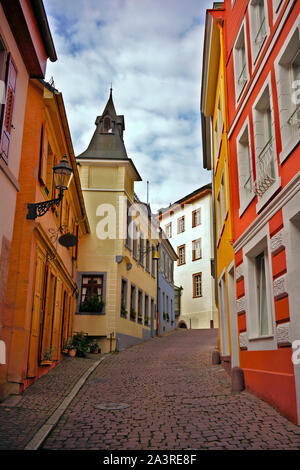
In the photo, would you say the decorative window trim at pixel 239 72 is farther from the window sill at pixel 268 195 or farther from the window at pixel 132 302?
the window at pixel 132 302

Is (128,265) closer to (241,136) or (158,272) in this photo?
(158,272)

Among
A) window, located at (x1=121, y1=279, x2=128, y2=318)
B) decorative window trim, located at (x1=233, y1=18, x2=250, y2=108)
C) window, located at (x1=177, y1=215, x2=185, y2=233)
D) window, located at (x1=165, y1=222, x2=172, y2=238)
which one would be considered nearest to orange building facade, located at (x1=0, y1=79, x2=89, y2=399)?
decorative window trim, located at (x1=233, y1=18, x2=250, y2=108)

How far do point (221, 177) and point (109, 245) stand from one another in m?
9.57

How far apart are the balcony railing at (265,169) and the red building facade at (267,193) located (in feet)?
0.07

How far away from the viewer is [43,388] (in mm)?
10891

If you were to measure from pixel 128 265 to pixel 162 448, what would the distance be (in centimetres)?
1825

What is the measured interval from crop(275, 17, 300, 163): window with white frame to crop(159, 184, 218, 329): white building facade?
105 feet

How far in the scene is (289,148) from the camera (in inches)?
300

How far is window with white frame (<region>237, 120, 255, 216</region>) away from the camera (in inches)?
418

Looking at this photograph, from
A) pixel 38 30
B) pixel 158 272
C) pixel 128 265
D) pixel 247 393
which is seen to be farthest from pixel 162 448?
pixel 158 272

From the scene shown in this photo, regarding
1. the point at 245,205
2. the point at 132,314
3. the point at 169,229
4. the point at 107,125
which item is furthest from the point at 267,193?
the point at 169,229

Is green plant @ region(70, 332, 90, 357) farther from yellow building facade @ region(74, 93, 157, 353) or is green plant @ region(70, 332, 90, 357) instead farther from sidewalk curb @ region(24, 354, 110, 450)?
sidewalk curb @ region(24, 354, 110, 450)

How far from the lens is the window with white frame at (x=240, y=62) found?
11.5m

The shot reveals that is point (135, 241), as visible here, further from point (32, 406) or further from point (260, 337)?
point (32, 406)
